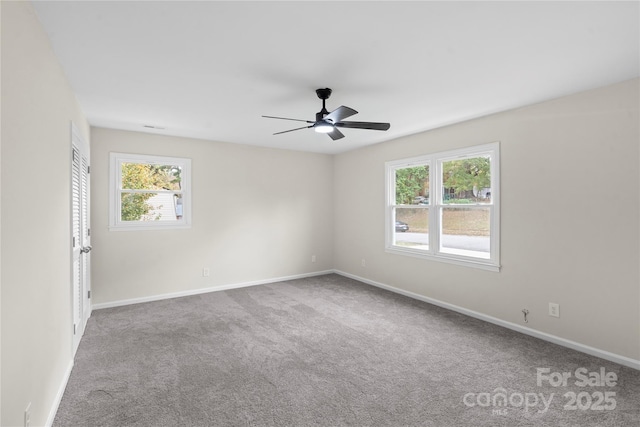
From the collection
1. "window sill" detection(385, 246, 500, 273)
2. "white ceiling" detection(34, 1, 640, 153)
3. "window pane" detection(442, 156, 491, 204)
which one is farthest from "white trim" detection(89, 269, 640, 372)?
"white ceiling" detection(34, 1, 640, 153)

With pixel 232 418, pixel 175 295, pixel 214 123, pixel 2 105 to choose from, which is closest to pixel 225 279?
pixel 175 295

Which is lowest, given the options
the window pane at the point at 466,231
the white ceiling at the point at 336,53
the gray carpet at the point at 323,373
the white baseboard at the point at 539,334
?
the gray carpet at the point at 323,373

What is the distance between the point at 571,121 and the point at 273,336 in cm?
365

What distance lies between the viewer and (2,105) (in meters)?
1.40

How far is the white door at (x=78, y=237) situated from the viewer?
2875mm

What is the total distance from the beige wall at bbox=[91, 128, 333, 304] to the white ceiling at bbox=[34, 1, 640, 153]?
1.35 m

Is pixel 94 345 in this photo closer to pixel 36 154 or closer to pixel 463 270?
pixel 36 154

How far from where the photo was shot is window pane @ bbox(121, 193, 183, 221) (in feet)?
14.9

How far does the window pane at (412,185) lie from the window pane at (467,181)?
0.31m

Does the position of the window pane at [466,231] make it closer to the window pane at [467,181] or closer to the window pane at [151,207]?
the window pane at [467,181]

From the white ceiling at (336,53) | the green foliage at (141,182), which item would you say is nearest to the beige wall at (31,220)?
the white ceiling at (336,53)

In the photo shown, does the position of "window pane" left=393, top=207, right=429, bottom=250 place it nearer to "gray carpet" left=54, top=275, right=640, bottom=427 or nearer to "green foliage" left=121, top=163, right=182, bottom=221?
"gray carpet" left=54, top=275, right=640, bottom=427

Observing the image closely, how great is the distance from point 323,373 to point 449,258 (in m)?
2.45

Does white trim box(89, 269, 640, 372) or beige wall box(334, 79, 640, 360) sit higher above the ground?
beige wall box(334, 79, 640, 360)
